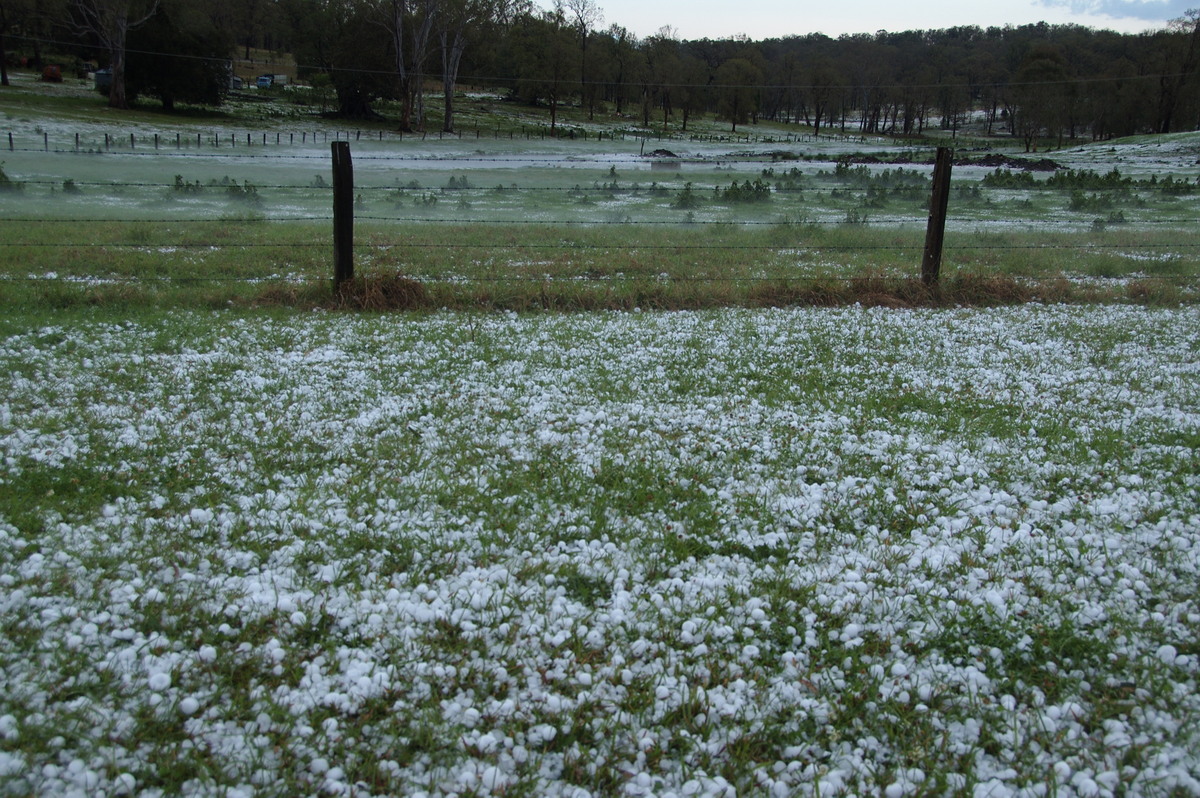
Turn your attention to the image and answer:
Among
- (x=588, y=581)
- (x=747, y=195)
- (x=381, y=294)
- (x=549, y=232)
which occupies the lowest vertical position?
(x=588, y=581)

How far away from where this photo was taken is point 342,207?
897cm

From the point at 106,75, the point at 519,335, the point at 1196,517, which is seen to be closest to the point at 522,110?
the point at 106,75

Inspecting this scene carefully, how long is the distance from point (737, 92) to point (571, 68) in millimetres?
14251

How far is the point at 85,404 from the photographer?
5.59 m

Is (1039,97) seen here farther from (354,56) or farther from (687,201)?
(354,56)

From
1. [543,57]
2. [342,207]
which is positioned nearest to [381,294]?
[342,207]

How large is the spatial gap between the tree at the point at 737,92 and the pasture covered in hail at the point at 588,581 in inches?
1898

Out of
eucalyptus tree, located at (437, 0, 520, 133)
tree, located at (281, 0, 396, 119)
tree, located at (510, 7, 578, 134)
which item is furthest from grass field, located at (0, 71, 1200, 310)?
tree, located at (510, 7, 578, 134)

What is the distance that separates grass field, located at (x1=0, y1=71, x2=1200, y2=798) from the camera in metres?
2.62

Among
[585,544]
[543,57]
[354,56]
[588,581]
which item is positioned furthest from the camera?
[543,57]

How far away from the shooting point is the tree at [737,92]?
178ft

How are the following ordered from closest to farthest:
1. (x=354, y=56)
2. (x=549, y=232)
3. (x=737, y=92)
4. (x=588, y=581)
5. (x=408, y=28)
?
1. (x=588, y=581)
2. (x=549, y=232)
3. (x=737, y=92)
4. (x=354, y=56)
5. (x=408, y=28)

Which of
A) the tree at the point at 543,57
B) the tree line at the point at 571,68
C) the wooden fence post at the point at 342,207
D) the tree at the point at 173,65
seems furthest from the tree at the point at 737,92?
the wooden fence post at the point at 342,207

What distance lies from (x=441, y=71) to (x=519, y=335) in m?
57.9
